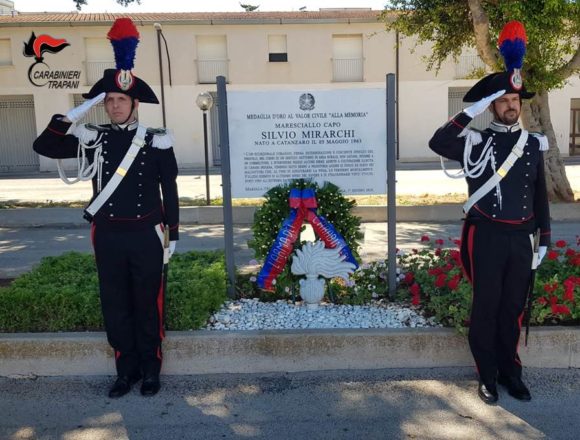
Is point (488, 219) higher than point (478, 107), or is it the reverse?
point (478, 107)

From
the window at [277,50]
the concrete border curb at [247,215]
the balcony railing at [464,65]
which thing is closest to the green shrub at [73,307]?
the concrete border curb at [247,215]

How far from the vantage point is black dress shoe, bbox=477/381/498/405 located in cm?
372

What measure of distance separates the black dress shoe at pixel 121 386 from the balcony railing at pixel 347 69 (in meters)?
25.7

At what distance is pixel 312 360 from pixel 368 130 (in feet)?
6.67

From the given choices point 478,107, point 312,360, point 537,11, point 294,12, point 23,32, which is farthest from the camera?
point 294,12

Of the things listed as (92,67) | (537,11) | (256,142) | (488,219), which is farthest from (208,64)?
(488,219)

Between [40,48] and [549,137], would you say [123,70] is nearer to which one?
[549,137]

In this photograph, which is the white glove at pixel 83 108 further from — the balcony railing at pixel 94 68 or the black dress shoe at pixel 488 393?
the balcony railing at pixel 94 68

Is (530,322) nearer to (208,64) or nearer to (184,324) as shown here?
(184,324)

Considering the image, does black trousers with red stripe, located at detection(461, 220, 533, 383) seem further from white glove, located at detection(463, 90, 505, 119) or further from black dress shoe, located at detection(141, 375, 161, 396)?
black dress shoe, located at detection(141, 375, 161, 396)

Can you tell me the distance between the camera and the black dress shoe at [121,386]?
3.90 m

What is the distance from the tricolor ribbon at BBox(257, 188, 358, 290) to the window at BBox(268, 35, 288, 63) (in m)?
24.1

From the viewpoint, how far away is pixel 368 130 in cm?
512

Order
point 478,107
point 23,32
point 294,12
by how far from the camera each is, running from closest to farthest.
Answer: point 478,107
point 23,32
point 294,12
